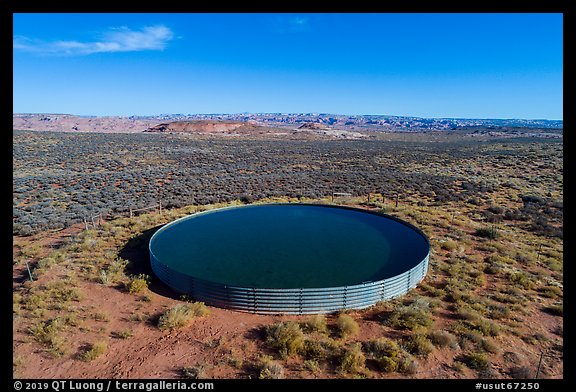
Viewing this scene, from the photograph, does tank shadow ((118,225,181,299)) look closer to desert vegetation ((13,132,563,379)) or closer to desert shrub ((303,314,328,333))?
desert vegetation ((13,132,563,379))

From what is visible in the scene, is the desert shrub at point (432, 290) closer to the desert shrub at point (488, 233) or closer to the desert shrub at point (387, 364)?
the desert shrub at point (387, 364)

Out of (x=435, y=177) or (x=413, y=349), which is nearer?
(x=413, y=349)

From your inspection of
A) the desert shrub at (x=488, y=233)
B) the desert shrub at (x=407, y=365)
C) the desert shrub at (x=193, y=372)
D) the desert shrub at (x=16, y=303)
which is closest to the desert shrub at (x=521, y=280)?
the desert shrub at (x=488, y=233)

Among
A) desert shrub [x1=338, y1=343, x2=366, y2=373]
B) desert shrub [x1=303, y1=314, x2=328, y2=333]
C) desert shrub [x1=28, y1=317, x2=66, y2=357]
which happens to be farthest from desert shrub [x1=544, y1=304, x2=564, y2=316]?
Answer: desert shrub [x1=28, y1=317, x2=66, y2=357]

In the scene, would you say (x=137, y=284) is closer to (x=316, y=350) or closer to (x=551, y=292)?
(x=316, y=350)
